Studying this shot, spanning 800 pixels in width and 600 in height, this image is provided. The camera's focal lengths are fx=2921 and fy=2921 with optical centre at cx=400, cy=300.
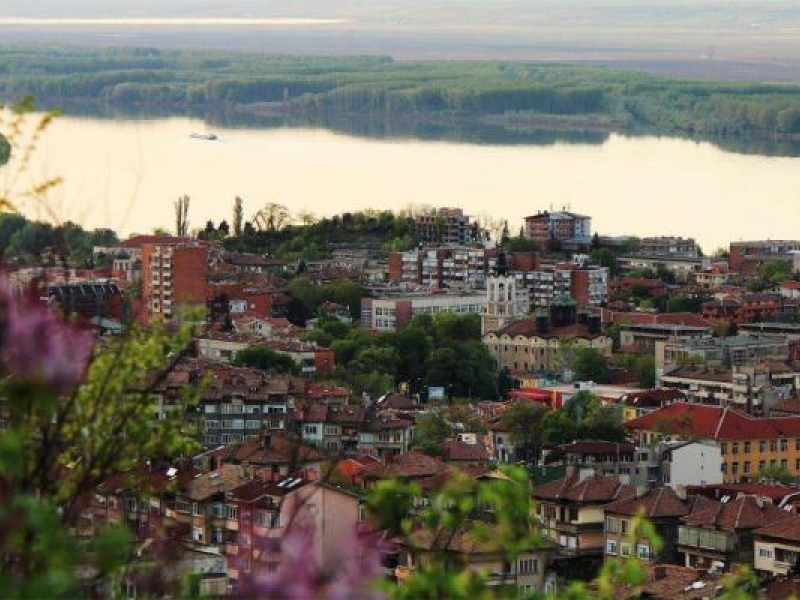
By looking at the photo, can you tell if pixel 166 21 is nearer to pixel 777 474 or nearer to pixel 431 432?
pixel 431 432

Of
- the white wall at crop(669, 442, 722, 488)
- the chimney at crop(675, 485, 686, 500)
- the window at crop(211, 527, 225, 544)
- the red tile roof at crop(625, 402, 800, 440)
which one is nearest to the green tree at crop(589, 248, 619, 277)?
the red tile roof at crop(625, 402, 800, 440)

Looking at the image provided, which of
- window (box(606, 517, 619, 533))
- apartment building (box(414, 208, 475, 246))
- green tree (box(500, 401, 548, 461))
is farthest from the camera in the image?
apartment building (box(414, 208, 475, 246))

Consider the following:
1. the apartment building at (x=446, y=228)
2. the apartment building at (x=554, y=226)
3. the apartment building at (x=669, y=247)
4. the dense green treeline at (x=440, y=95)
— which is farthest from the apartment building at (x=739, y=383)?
the dense green treeline at (x=440, y=95)

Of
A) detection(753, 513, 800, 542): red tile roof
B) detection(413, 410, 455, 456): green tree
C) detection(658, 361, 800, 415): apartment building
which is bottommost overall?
detection(658, 361, 800, 415): apartment building

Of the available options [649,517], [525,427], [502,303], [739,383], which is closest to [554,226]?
[502,303]

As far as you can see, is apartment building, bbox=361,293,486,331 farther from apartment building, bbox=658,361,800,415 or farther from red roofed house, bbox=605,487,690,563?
red roofed house, bbox=605,487,690,563

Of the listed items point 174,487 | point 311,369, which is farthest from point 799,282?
point 174,487
